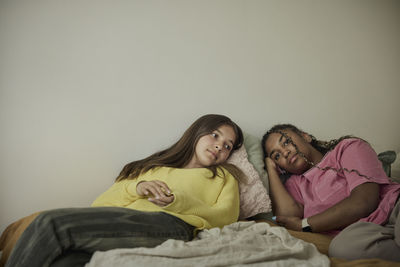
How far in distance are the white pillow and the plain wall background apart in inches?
15.9

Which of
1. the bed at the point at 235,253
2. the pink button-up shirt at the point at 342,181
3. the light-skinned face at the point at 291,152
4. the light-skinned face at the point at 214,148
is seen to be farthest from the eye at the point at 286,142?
the bed at the point at 235,253

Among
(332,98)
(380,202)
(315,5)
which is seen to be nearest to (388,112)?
(332,98)

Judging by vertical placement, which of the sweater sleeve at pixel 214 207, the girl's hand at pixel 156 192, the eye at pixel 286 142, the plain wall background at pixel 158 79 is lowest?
the sweater sleeve at pixel 214 207

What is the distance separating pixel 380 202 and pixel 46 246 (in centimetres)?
127

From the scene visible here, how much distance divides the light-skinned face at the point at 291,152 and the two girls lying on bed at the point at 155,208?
8.0 inches

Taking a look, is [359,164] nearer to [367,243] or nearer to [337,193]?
[337,193]

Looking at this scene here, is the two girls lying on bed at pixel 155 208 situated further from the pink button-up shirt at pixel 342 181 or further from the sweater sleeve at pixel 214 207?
the pink button-up shirt at pixel 342 181

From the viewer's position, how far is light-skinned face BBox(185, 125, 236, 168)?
1396mm

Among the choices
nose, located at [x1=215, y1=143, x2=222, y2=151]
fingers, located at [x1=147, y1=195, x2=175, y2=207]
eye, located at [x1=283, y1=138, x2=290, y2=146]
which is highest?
nose, located at [x1=215, y1=143, x2=222, y2=151]

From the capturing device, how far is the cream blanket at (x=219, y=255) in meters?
0.71

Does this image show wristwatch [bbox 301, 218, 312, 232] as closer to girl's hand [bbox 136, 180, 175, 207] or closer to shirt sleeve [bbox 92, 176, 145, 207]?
girl's hand [bbox 136, 180, 175, 207]

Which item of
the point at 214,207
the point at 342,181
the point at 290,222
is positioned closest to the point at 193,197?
the point at 214,207

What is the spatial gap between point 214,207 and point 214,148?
336mm

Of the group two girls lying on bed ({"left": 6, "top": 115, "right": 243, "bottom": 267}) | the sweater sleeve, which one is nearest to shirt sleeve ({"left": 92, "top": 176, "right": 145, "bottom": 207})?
two girls lying on bed ({"left": 6, "top": 115, "right": 243, "bottom": 267})
